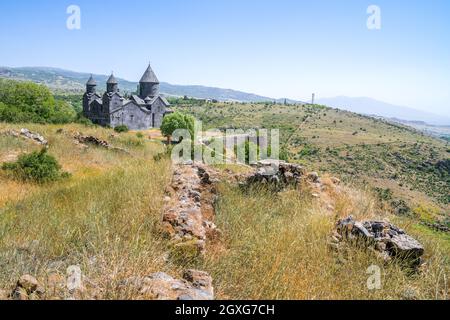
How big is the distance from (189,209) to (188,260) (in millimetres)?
1151

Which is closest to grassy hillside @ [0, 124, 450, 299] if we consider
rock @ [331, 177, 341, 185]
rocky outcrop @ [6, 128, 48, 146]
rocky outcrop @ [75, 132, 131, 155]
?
rock @ [331, 177, 341, 185]

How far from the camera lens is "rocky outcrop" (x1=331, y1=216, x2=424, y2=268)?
4363mm

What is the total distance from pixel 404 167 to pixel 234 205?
5583 centimetres

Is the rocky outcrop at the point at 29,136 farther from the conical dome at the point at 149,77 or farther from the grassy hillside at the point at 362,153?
the conical dome at the point at 149,77

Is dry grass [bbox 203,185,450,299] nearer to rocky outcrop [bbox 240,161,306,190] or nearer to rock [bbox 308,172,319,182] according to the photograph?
rocky outcrop [bbox 240,161,306,190]

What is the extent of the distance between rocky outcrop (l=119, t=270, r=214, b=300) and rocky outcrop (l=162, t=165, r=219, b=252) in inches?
31.3

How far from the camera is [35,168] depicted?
9664 millimetres

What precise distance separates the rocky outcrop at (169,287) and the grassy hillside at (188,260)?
89 mm

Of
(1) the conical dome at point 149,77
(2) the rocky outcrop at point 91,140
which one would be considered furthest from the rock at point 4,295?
(1) the conical dome at point 149,77

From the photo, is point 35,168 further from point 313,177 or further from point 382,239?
point 382,239

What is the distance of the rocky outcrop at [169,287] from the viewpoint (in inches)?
102

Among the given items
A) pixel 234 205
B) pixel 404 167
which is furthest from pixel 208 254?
pixel 404 167

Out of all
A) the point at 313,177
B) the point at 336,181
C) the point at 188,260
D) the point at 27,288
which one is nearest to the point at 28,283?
the point at 27,288
